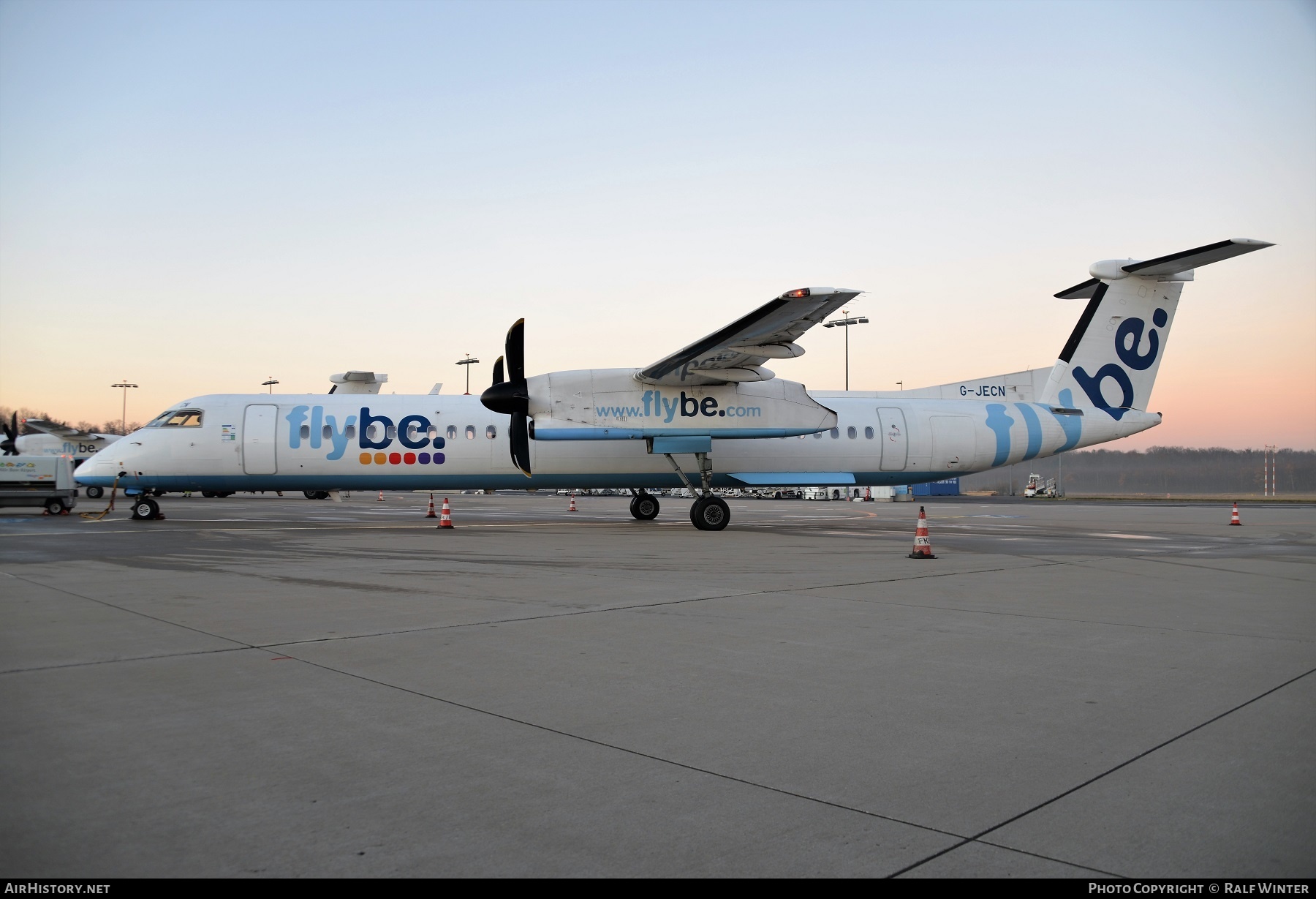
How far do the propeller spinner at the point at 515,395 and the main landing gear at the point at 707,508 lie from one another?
3.27 m

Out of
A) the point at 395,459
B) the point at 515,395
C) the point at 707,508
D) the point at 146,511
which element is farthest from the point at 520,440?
the point at 146,511

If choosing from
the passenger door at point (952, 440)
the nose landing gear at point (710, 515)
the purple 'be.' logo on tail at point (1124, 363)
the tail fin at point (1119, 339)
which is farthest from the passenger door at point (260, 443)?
the purple 'be.' logo on tail at point (1124, 363)

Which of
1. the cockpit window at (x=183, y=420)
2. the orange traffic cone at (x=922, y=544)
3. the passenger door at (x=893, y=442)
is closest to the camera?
the orange traffic cone at (x=922, y=544)

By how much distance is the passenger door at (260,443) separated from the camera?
65.1 feet

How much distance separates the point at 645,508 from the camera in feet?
75.1

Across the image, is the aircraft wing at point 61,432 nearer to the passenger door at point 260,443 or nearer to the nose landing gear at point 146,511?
the nose landing gear at point 146,511

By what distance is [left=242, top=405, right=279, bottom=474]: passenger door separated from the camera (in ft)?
65.1

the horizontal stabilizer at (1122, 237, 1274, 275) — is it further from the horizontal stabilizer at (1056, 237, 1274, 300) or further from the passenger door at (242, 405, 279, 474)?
the passenger door at (242, 405, 279, 474)

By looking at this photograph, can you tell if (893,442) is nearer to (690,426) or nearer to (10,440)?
(690,426)

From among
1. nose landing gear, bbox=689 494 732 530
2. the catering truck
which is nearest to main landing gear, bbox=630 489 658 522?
nose landing gear, bbox=689 494 732 530

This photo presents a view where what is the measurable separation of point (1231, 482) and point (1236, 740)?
8309 cm

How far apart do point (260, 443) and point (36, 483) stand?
10280 millimetres

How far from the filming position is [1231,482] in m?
72.1
